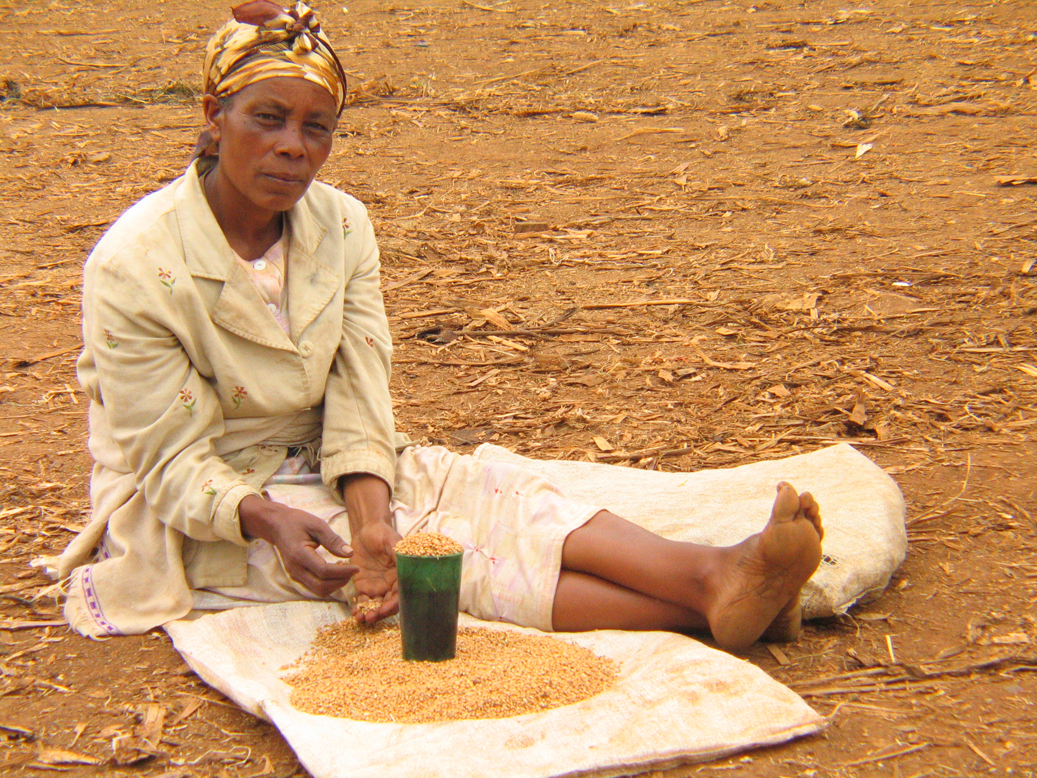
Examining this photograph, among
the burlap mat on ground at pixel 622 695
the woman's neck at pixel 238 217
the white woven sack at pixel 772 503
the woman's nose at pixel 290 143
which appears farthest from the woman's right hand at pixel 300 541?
the white woven sack at pixel 772 503

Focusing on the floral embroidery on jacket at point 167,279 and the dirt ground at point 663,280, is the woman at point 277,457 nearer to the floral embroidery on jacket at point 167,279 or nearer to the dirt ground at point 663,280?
the floral embroidery on jacket at point 167,279

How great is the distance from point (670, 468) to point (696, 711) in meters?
1.61

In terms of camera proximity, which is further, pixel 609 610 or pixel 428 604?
pixel 609 610

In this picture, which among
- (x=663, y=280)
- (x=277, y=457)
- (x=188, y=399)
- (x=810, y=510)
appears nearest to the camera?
(x=810, y=510)

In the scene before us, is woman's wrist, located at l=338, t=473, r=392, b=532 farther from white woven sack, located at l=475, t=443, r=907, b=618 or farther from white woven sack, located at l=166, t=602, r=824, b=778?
white woven sack, located at l=475, t=443, r=907, b=618

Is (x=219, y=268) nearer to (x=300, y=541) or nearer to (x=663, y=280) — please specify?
(x=300, y=541)

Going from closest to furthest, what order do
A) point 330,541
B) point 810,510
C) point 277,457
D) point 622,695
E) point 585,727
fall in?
point 585,727 < point 622,695 < point 810,510 < point 330,541 < point 277,457

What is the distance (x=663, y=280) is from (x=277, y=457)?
297cm

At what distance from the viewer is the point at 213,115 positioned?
2.53m

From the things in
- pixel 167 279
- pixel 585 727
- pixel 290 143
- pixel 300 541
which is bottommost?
pixel 585 727

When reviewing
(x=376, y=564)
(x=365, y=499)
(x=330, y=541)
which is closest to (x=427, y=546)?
(x=330, y=541)

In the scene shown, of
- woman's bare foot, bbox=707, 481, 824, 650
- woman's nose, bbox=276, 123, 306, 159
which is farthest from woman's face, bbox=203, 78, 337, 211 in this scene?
woman's bare foot, bbox=707, 481, 824, 650

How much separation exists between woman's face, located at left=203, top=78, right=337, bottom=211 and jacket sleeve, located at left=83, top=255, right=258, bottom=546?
274 millimetres

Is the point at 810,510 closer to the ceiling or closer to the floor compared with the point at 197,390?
closer to the floor
